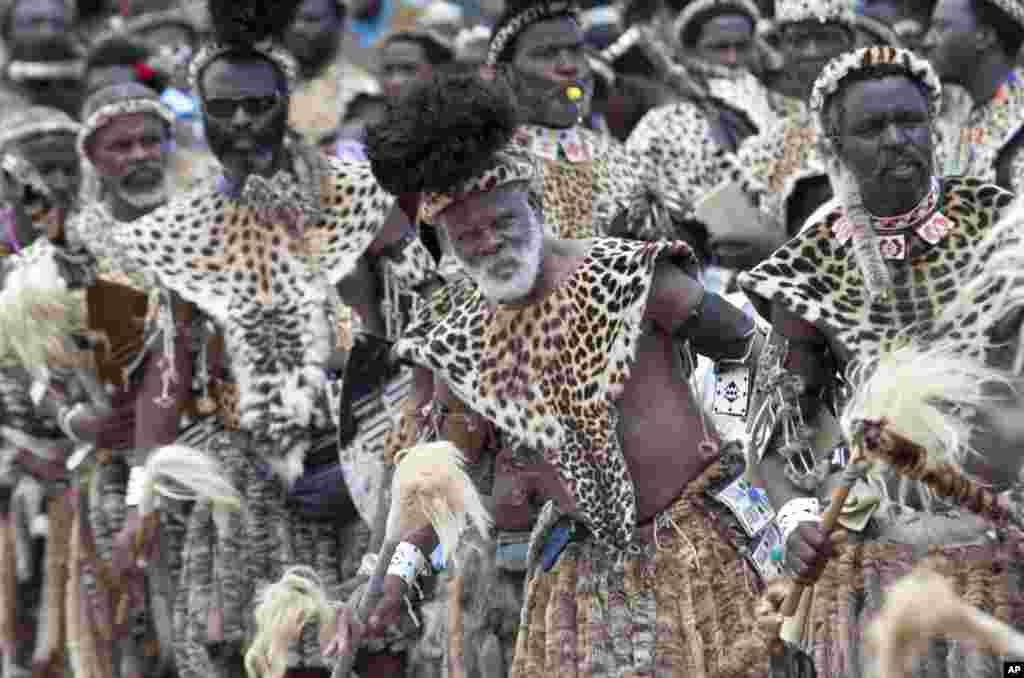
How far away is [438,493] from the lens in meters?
7.10

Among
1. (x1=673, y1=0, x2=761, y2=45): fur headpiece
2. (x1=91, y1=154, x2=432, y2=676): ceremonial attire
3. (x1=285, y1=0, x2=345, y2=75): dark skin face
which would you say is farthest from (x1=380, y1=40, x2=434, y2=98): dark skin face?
(x1=91, y1=154, x2=432, y2=676): ceremonial attire

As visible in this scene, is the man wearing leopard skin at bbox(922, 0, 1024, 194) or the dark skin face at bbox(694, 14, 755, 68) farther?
the dark skin face at bbox(694, 14, 755, 68)

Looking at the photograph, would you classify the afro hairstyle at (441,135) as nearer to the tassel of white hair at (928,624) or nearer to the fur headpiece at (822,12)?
the tassel of white hair at (928,624)

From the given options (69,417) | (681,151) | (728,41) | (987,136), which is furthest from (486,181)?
(728,41)

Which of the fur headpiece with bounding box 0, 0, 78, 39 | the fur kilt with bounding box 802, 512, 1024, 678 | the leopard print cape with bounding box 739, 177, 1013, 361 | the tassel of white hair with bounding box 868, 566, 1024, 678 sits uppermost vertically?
the fur headpiece with bounding box 0, 0, 78, 39

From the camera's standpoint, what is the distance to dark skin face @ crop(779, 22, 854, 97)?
1056 centimetres

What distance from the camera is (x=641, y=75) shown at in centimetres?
1244

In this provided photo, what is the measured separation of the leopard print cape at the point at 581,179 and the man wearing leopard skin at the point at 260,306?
0.57 meters

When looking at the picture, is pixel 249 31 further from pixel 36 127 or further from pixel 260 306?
pixel 36 127

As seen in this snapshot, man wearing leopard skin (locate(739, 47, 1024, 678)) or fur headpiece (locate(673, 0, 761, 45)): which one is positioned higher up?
fur headpiece (locate(673, 0, 761, 45))

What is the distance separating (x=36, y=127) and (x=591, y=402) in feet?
17.1

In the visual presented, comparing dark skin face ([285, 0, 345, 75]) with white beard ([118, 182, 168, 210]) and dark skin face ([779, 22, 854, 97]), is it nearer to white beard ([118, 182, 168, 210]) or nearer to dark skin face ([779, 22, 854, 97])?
white beard ([118, 182, 168, 210])

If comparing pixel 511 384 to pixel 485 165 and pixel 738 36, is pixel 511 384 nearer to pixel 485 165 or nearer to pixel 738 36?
pixel 485 165

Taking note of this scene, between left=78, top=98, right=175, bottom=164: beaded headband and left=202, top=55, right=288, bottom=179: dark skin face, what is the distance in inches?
57.3
